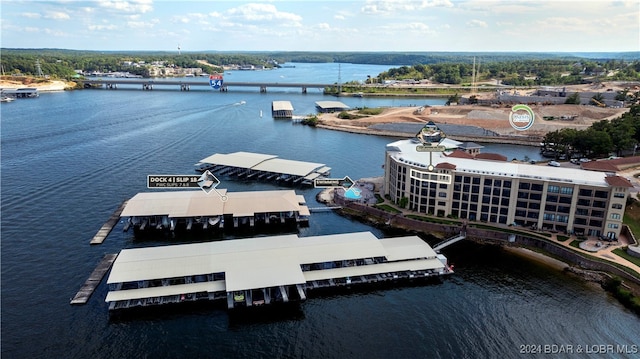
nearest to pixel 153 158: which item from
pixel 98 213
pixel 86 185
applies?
pixel 86 185

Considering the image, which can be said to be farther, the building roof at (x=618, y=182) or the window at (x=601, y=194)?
the window at (x=601, y=194)

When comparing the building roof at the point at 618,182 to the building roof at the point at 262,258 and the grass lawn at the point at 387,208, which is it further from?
the grass lawn at the point at 387,208

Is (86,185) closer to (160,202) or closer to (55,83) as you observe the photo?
(160,202)

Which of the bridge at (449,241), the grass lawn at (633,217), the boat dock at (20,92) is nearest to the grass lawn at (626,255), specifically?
the grass lawn at (633,217)

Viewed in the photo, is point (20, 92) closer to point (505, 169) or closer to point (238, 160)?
point (238, 160)

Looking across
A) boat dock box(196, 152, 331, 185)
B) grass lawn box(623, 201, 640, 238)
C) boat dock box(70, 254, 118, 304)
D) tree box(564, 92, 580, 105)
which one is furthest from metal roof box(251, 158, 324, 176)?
tree box(564, 92, 580, 105)

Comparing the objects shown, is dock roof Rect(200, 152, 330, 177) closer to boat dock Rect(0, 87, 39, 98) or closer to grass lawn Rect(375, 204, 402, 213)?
grass lawn Rect(375, 204, 402, 213)

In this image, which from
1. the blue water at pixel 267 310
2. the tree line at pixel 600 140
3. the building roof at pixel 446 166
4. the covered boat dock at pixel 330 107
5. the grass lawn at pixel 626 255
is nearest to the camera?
the blue water at pixel 267 310
